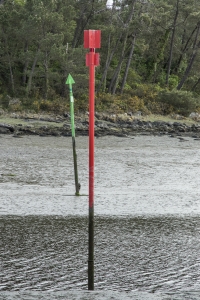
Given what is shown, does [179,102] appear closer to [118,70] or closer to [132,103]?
[132,103]

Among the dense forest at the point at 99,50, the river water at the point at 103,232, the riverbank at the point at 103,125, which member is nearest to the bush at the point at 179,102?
the dense forest at the point at 99,50

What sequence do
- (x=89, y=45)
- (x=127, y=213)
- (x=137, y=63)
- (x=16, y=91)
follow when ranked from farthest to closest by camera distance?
(x=137, y=63)
(x=16, y=91)
(x=127, y=213)
(x=89, y=45)

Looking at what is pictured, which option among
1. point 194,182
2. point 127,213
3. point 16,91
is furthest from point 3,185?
point 16,91

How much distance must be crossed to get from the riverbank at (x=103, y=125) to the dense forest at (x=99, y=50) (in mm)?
1970

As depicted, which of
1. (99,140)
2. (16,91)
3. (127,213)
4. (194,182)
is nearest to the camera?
(127,213)

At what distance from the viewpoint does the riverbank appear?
120 ft

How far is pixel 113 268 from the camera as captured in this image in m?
7.96

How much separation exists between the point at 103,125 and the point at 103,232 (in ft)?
102

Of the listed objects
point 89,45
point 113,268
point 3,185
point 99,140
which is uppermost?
point 89,45

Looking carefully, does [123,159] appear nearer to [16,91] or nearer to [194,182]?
[194,182]

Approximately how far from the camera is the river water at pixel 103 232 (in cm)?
705

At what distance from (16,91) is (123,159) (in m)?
24.3

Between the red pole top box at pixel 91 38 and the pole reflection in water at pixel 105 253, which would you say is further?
the pole reflection in water at pixel 105 253

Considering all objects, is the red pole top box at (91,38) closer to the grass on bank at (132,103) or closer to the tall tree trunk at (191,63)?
the grass on bank at (132,103)
